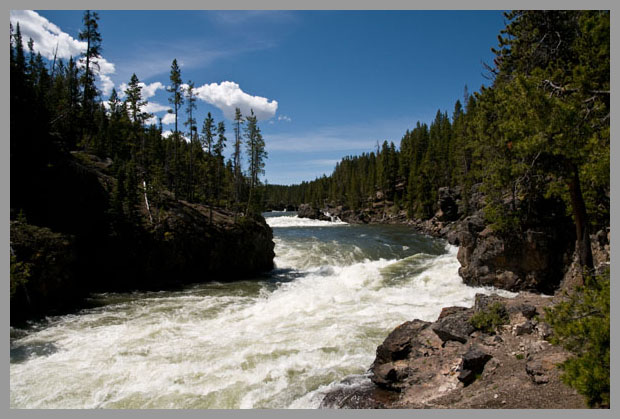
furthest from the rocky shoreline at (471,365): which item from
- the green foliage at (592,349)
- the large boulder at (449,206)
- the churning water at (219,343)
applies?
the large boulder at (449,206)

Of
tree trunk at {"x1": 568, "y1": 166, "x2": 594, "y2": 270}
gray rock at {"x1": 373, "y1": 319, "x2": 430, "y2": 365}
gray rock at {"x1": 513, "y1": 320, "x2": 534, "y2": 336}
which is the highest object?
tree trunk at {"x1": 568, "y1": 166, "x2": 594, "y2": 270}

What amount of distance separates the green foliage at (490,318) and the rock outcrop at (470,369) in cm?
12

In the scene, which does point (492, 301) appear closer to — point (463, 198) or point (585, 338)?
point (585, 338)

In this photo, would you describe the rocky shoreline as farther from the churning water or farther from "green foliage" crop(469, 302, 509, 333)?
the churning water

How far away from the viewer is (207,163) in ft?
128

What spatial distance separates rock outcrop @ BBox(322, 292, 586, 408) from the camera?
6.43 metres

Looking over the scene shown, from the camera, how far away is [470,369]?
25.7 feet

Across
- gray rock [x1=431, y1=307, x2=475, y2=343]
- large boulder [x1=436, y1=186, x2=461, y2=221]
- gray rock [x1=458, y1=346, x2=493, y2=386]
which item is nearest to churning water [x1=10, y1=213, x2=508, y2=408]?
gray rock [x1=431, y1=307, x2=475, y2=343]

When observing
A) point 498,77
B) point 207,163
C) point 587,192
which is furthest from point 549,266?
point 207,163

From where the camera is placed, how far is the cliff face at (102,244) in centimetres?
1505

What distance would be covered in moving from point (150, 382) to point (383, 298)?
39.2ft

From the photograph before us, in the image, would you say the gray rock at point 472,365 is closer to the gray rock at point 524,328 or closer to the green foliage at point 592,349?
the gray rock at point 524,328

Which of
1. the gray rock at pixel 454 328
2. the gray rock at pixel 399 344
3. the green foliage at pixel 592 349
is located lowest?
the gray rock at pixel 399 344

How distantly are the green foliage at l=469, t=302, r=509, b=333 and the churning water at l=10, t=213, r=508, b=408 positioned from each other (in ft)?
11.4
